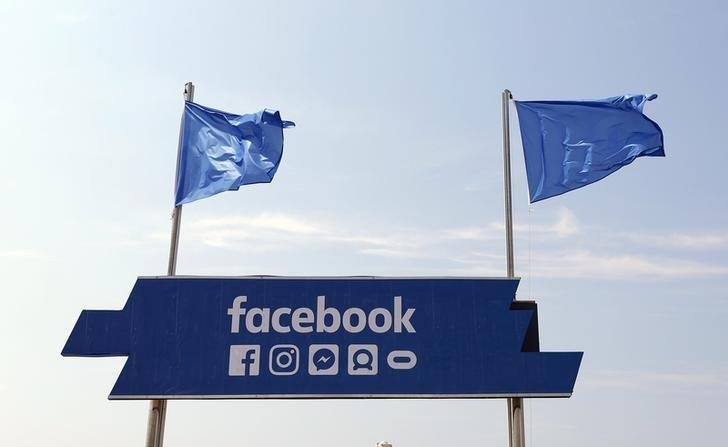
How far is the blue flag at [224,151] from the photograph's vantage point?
20.2m

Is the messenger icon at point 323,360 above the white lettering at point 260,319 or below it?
below

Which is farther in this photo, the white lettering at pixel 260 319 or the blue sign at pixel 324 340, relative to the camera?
the white lettering at pixel 260 319

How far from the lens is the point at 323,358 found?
1916cm

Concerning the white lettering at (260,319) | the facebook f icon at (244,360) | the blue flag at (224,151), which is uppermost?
the blue flag at (224,151)

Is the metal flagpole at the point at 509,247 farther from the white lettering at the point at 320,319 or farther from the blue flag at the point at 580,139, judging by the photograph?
the white lettering at the point at 320,319

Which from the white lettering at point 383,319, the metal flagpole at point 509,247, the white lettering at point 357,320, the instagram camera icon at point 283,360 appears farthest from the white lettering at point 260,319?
the metal flagpole at point 509,247

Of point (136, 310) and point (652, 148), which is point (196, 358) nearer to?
point (136, 310)

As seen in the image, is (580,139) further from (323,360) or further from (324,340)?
(323,360)

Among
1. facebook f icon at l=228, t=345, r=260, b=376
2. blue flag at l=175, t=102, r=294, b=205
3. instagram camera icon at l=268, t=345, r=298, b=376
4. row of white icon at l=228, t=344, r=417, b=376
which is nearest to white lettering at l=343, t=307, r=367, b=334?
row of white icon at l=228, t=344, r=417, b=376

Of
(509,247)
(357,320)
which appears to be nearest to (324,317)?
(357,320)

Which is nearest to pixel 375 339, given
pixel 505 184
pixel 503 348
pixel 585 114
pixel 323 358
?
pixel 323 358

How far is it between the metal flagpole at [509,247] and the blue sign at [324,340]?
269 millimetres

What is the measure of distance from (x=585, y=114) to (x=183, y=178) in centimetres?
818

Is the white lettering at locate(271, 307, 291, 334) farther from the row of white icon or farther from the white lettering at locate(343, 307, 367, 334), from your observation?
the white lettering at locate(343, 307, 367, 334)
